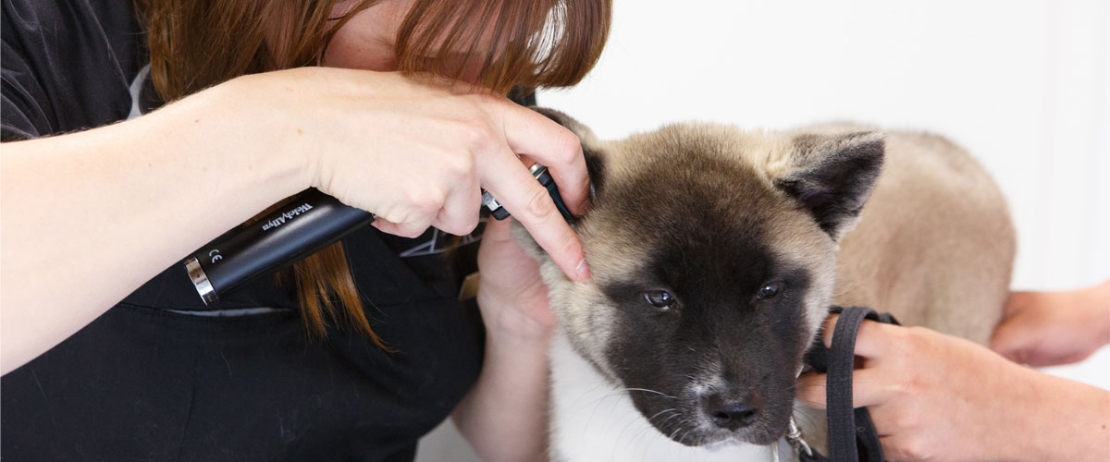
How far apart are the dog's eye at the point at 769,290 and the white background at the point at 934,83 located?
0.84 m

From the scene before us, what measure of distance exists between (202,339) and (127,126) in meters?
0.45

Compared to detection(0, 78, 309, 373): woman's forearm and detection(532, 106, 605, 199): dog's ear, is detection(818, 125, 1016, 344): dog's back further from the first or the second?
detection(0, 78, 309, 373): woman's forearm

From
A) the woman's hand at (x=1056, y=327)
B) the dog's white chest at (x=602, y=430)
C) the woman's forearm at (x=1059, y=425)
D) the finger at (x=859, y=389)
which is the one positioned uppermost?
the finger at (x=859, y=389)

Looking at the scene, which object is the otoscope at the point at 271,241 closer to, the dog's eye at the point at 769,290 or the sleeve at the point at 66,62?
the sleeve at the point at 66,62

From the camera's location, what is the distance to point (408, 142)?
0.98m

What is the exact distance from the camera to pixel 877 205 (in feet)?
5.44

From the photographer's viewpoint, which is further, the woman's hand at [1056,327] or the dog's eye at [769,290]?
the woman's hand at [1056,327]

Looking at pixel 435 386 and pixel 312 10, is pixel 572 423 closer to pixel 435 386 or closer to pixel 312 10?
pixel 435 386

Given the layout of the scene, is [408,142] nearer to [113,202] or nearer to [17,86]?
[113,202]

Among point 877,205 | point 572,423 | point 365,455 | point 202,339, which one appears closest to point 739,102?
point 877,205

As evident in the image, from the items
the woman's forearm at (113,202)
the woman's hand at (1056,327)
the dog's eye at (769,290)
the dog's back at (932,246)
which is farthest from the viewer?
the woman's hand at (1056,327)

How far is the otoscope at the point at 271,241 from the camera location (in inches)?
39.6

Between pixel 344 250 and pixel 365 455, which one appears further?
pixel 365 455

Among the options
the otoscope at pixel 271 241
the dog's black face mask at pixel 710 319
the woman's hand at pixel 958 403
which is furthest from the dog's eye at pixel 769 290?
the otoscope at pixel 271 241
